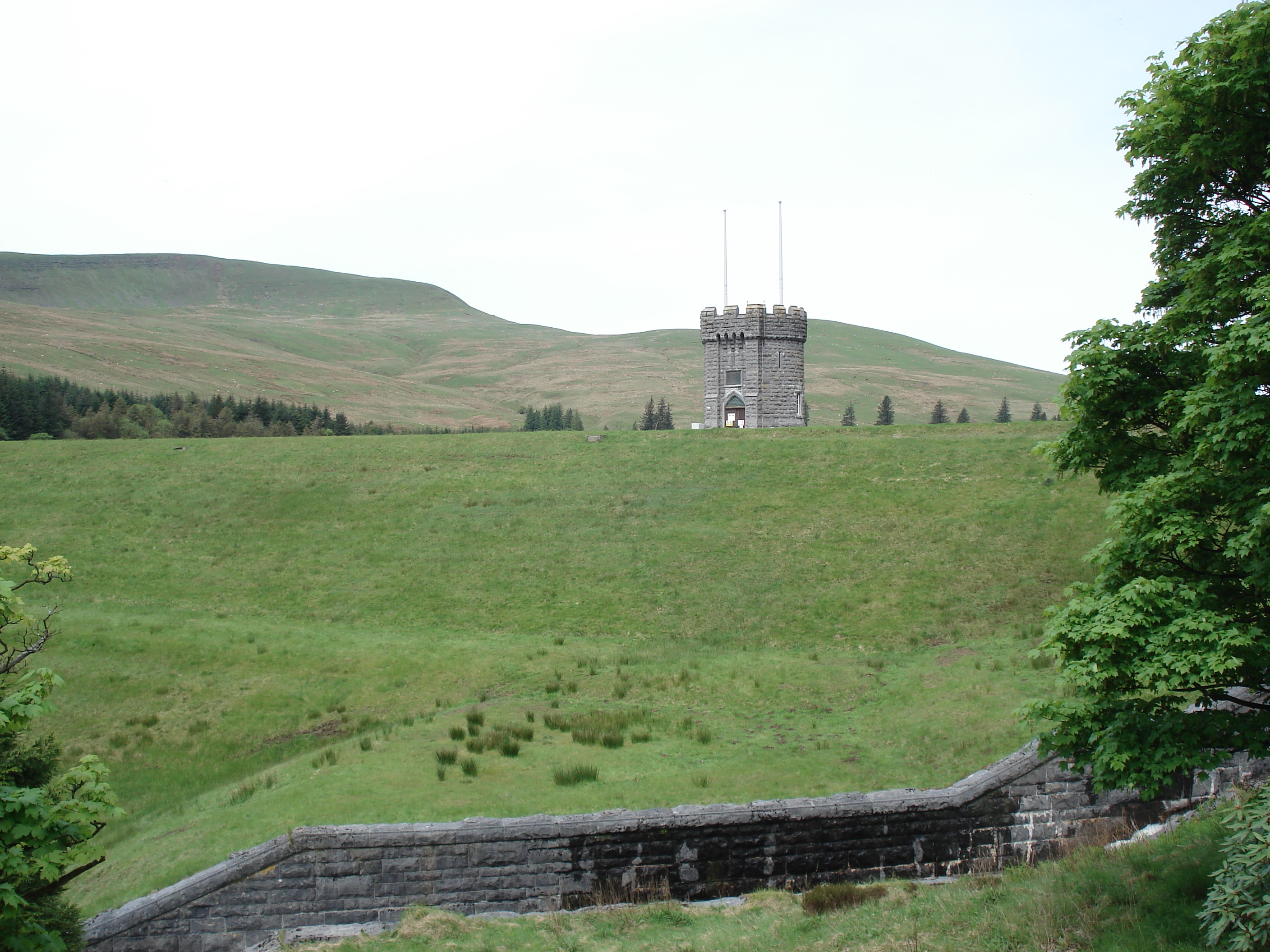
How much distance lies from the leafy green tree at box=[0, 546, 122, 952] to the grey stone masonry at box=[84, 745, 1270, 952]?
2.26 metres

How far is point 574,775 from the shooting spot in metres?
18.3

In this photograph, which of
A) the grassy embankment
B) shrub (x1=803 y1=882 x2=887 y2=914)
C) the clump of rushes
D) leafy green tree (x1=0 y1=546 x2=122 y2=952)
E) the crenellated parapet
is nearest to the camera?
leafy green tree (x1=0 y1=546 x2=122 y2=952)

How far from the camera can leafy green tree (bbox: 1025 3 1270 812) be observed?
10164mm

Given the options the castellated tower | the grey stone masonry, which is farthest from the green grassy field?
the castellated tower

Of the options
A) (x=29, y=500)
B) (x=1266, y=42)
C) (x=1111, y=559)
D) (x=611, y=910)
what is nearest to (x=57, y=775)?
(x=611, y=910)

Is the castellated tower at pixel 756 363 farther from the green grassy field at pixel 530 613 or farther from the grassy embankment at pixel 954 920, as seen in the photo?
the grassy embankment at pixel 954 920

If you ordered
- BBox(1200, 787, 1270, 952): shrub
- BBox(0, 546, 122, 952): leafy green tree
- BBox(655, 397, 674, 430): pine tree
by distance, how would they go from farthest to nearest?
BBox(655, 397, 674, 430): pine tree, BBox(0, 546, 122, 952): leafy green tree, BBox(1200, 787, 1270, 952): shrub

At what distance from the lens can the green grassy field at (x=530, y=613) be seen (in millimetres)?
19172

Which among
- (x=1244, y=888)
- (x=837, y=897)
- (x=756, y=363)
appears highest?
(x=756, y=363)

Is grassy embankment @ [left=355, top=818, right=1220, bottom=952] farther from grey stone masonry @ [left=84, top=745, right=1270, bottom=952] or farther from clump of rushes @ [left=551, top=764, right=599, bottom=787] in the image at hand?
clump of rushes @ [left=551, top=764, right=599, bottom=787]

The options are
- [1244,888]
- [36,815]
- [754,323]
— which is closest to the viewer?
[1244,888]

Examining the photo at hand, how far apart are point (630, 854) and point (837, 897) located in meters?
3.26

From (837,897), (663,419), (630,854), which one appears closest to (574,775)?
(630,854)

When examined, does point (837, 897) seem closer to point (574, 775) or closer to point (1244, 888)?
point (1244, 888)
